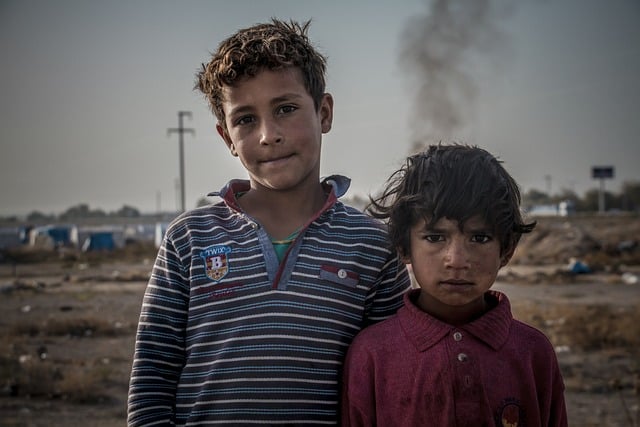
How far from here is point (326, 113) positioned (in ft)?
7.56

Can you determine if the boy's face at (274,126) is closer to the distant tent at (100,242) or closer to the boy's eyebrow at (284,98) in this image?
the boy's eyebrow at (284,98)

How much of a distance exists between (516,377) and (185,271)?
1008 millimetres

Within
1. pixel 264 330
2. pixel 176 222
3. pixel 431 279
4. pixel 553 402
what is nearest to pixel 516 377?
pixel 553 402

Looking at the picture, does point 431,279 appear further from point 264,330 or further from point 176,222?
point 176,222

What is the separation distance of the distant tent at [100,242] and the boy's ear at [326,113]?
134 ft

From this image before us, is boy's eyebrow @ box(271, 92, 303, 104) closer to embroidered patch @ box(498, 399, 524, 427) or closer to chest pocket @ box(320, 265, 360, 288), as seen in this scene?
chest pocket @ box(320, 265, 360, 288)

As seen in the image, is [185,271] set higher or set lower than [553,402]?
higher

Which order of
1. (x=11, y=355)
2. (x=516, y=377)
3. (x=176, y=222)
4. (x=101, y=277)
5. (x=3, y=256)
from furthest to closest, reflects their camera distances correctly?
(x=3, y=256) → (x=101, y=277) → (x=11, y=355) → (x=176, y=222) → (x=516, y=377)

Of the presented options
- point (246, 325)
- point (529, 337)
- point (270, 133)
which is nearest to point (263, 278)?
point (246, 325)

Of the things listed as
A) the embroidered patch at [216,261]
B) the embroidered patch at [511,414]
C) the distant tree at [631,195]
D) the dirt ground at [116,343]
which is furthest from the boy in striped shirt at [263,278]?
the distant tree at [631,195]

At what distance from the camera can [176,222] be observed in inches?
84.4

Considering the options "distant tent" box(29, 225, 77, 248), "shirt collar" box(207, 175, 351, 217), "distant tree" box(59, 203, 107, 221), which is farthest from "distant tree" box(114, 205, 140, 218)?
"shirt collar" box(207, 175, 351, 217)

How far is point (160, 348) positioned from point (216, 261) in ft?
0.99

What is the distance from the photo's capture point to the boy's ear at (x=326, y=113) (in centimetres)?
228
